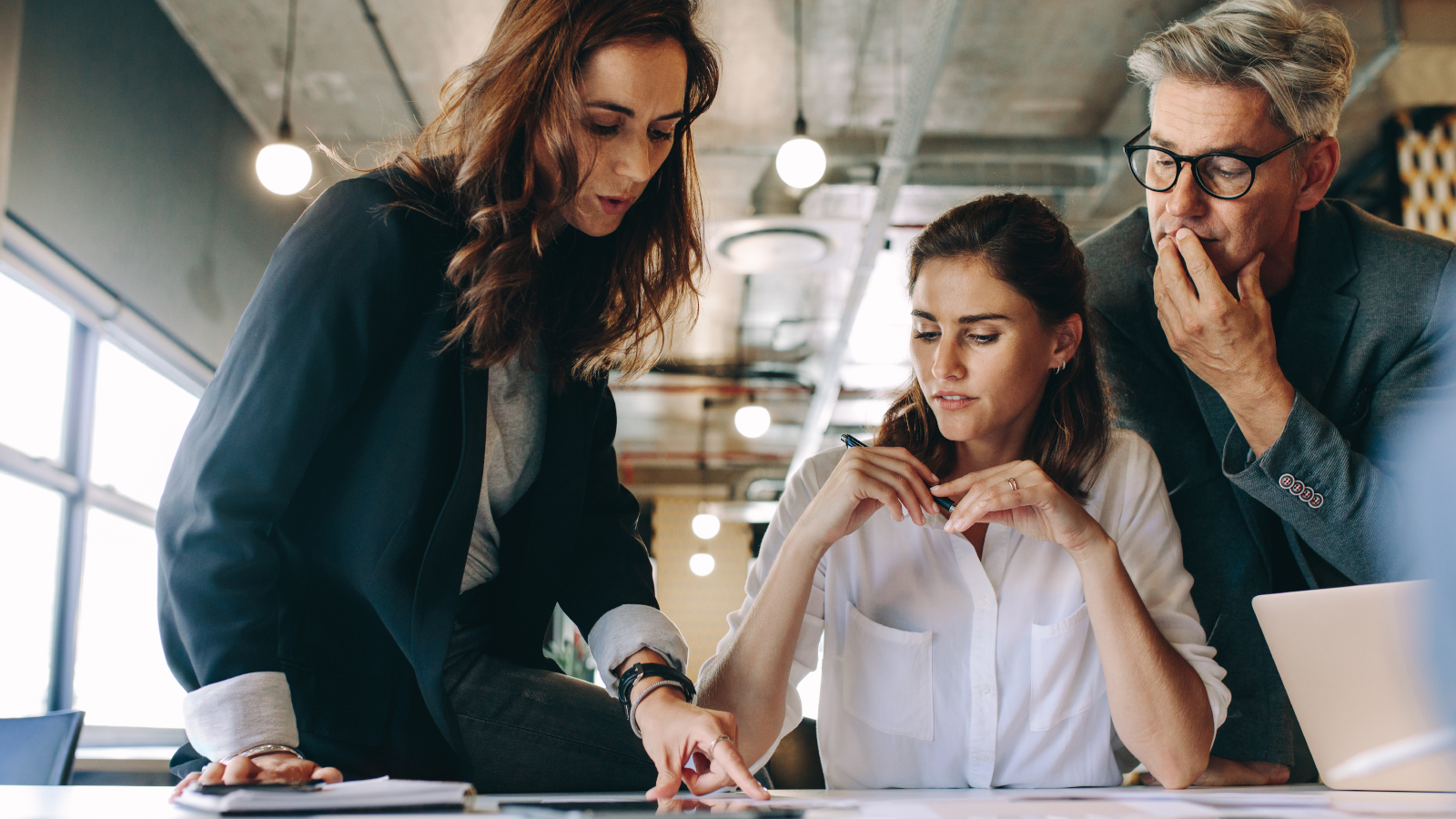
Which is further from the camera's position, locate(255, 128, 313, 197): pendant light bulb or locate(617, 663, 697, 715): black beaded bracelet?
locate(255, 128, 313, 197): pendant light bulb

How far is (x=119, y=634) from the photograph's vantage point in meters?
4.74

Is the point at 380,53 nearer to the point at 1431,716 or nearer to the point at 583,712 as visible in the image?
the point at 583,712

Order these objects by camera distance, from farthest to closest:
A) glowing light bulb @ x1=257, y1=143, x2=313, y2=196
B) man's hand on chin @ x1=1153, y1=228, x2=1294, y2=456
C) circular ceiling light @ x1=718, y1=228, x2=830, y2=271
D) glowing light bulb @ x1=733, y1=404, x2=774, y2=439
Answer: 1. glowing light bulb @ x1=733, y1=404, x2=774, y2=439
2. circular ceiling light @ x1=718, y1=228, x2=830, y2=271
3. glowing light bulb @ x1=257, y1=143, x2=313, y2=196
4. man's hand on chin @ x1=1153, y1=228, x2=1294, y2=456

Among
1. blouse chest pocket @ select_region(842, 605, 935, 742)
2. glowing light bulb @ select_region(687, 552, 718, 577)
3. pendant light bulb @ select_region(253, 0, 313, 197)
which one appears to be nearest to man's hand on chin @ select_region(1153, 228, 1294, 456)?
blouse chest pocket @ select_region(842, 605, 935, 742)

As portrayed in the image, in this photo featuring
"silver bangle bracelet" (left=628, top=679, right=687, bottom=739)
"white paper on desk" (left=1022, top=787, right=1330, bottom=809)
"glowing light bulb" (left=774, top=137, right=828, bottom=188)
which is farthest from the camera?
"glowing light bulb" (left=774, top=137, right=828, bottom=188)

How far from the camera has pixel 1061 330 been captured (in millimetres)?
1806

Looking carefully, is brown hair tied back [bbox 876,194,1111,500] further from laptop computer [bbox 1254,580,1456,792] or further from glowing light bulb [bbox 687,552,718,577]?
glowing light bulb [bbox 687,552,718,577]

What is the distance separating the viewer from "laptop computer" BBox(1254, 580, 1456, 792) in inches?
43.6

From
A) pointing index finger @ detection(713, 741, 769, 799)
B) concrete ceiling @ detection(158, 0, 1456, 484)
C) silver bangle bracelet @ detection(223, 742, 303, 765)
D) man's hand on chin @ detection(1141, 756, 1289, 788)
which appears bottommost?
man's hand on chin @ detection(1141, 756, 1289, 788)

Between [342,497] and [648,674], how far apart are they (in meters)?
0.43

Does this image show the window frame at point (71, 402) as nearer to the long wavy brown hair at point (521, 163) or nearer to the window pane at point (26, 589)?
the window pane at point (26, 589)

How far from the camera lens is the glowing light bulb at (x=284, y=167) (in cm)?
422

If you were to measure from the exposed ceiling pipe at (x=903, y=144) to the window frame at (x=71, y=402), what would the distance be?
118 inches

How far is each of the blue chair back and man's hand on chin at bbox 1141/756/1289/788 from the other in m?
1.77
